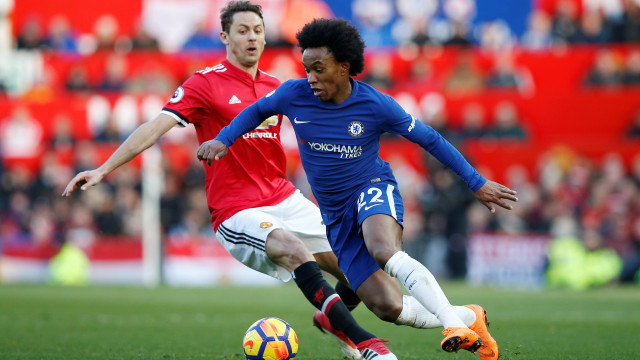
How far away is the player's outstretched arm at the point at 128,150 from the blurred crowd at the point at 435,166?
39.5 feet

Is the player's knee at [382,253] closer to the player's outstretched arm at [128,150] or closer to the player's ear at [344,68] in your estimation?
the player's ear at [344,68]

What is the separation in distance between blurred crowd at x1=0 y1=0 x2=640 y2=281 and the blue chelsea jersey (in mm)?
11806

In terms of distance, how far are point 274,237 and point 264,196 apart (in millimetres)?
487

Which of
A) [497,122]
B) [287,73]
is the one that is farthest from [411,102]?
[287,73]

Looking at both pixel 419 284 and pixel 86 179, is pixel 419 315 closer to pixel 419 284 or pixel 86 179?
pixel 419 284

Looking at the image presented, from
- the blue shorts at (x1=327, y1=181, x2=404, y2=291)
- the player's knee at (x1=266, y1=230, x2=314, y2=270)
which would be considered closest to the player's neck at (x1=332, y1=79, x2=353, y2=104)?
the blue shorts at (x1=327, y1=181, x2=404, y2=291)

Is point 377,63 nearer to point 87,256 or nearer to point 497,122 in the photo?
point 497,122

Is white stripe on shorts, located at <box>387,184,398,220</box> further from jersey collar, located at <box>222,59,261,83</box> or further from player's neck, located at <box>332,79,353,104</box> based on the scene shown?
jersey collar, located at <box>222,59,261,83</box>

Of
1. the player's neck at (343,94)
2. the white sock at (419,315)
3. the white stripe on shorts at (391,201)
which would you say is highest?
the player's neck at (343,94)

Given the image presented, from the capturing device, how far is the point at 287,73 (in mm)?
22250

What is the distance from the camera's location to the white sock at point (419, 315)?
6.12 m

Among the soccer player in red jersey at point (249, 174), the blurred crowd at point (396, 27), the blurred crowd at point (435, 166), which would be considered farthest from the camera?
the blurred crowd at point (396, 27)

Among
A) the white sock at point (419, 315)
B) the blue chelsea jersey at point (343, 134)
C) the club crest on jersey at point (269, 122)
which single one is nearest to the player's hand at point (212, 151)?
the blue chelsea jersey at point (343, 134)

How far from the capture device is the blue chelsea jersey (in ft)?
20.1
